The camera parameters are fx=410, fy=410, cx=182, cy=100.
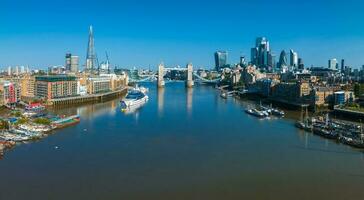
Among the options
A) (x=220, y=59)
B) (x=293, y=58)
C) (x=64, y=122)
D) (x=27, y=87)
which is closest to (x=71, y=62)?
(x=27, y=87)

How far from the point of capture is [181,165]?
19.6 ft

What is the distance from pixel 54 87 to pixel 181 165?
10.5 meters

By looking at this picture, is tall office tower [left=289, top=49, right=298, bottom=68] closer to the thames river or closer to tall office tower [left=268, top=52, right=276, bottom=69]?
tall office tower [left=268, top=52, right=276, bottom=69]

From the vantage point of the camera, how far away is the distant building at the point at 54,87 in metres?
15.0

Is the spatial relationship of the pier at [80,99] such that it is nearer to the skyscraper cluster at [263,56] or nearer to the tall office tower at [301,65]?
the tall office tower at [301,65]

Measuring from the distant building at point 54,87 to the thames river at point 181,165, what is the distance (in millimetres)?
6212

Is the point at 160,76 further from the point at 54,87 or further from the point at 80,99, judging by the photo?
the point at 54,87

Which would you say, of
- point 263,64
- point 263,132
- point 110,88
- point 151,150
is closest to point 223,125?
point 263,132

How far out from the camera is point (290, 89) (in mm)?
16016

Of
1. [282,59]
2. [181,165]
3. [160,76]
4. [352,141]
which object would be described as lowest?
[181,165]

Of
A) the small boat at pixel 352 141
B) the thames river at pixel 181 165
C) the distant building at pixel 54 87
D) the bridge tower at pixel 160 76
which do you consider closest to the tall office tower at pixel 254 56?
the bridge tower at pixel 160 76

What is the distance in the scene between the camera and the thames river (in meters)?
4.86

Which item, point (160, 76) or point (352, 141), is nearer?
point (352, 141)

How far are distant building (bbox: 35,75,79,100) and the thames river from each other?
6212 mm
